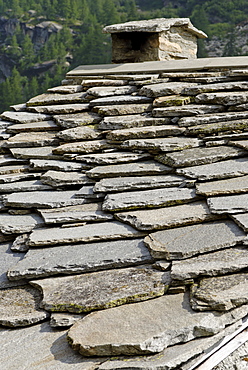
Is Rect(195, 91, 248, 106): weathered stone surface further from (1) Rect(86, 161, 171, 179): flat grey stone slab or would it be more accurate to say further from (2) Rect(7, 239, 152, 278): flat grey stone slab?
(2) Rect(7, 239, 152, 278): flat grey stone slab

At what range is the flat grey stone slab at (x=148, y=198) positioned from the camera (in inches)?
132

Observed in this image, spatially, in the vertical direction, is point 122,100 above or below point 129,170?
above

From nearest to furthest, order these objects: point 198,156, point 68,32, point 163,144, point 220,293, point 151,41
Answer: point 220,293 < point 198,156 < point 163,144 < point 151,41 < point 68,32

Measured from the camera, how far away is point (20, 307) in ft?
9.47

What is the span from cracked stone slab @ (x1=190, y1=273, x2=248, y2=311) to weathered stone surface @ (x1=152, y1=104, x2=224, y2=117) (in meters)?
1.81

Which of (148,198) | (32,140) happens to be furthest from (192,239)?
(32,140)

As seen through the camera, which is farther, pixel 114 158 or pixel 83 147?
pixel 83 147

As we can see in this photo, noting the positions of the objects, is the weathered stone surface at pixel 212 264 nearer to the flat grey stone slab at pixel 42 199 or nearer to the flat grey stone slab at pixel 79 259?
the flat grey stone slab at pixel 79 259

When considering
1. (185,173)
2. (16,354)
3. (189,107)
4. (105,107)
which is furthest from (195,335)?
Result: (105,107)

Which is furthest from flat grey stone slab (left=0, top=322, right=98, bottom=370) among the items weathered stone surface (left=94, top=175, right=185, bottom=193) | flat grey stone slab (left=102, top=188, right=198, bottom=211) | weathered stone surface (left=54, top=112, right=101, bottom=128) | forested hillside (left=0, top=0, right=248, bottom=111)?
forested hillside (left=0, top=0, right=248, bottom=111)

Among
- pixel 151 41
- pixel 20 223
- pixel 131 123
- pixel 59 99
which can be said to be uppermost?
pixel 151 41

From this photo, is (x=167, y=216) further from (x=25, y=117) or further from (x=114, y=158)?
(x=25, y=117)

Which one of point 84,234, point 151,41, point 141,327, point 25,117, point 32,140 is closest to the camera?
point 141,327

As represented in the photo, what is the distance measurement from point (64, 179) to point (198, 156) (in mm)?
1116
